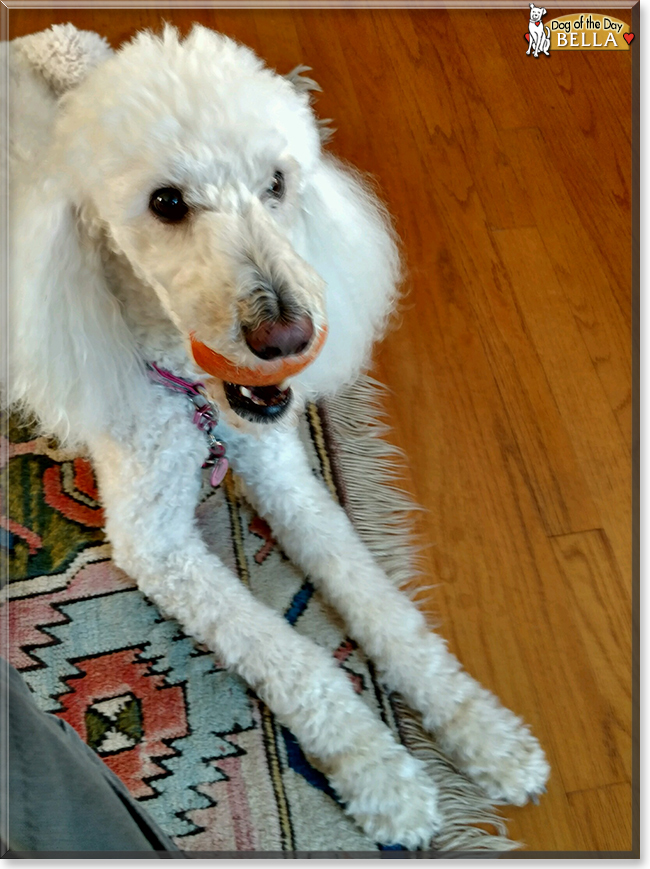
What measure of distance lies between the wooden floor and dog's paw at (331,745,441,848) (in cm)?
16

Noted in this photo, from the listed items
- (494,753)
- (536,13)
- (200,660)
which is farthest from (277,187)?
(536,13)

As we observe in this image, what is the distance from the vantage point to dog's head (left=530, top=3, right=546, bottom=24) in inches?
65.3

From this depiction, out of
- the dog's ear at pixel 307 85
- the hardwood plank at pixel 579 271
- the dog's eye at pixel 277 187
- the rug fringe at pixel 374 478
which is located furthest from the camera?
the dog's ear at pixel 307 85

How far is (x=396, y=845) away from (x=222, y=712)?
29 centimetres

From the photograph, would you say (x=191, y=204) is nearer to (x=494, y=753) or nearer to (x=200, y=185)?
(x=200, y=185)

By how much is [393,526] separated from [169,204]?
653 millimetres

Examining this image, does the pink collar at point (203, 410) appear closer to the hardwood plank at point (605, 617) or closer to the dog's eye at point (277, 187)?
the dog's eye at point (277, 187)

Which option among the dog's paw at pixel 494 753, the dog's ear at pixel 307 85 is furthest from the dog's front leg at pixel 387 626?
the dog's ear at pixel 307 85

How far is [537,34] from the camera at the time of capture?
170 centimetres

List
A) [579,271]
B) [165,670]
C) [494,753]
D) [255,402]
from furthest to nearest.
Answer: [579,271], [165,670], [494,753], [255,402]

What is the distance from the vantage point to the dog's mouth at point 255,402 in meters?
0.82

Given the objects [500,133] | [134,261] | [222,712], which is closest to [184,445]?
[134,261]

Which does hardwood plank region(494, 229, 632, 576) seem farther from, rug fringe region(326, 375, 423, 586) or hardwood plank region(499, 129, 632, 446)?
rug fringe region(326, 375, 423, 586)

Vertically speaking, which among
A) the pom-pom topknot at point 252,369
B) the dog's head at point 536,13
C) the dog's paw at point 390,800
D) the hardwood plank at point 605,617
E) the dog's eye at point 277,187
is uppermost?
the dog's head at point 536,13
